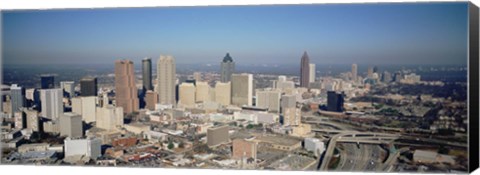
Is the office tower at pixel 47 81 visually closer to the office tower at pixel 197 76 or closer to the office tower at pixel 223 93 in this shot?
the office tower at pixel 197 76

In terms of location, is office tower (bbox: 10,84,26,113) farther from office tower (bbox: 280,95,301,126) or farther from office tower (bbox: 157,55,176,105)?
office tower (bbox: 280,95,301,126)

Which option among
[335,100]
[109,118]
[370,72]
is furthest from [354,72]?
[109,118]

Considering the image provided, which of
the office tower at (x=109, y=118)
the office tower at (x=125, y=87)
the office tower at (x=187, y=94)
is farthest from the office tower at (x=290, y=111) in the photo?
the office tower at (x=109, y=118)

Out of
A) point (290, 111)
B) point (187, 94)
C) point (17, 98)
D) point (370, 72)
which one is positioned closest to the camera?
point (370, 72)

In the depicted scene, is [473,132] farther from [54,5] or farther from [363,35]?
[54,5]

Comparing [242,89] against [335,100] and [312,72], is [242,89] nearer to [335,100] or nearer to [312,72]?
[312,72]

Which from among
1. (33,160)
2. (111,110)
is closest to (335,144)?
(111,110)
